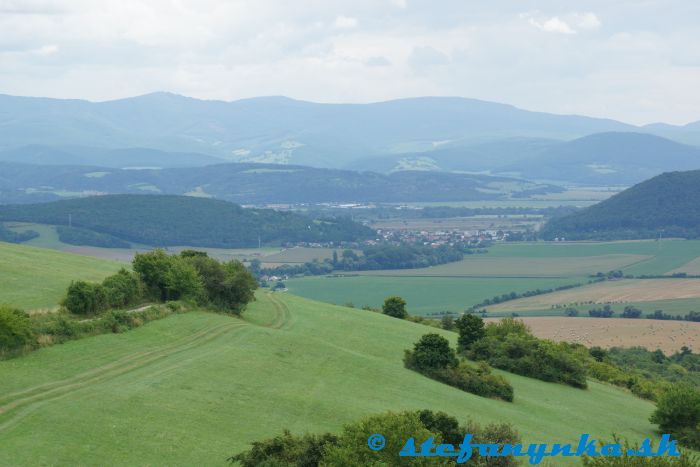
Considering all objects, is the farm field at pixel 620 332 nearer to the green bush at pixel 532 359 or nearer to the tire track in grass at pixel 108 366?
the green bush at pixel 532 359

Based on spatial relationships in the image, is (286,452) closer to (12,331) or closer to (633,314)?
(12,331)

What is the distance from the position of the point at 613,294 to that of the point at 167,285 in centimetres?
10317

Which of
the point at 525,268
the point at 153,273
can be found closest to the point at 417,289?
the point at 525,268

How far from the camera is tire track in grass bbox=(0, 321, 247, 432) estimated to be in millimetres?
33844

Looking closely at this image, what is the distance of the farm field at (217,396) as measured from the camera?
3206cm

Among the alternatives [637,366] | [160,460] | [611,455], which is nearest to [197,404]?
[160,460]

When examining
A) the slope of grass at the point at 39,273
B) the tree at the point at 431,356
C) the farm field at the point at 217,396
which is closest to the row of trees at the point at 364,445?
the farm field at the point at 217,396

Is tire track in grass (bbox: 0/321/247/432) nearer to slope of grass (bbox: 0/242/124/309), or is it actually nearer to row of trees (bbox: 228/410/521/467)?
slope of grass (bbox: 0/242/124/309)

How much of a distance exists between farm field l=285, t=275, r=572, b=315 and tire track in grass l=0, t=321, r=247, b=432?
84.5 meters

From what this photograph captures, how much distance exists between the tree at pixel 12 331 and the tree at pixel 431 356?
A: 22065 mm

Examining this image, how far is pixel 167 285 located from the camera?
186 feet

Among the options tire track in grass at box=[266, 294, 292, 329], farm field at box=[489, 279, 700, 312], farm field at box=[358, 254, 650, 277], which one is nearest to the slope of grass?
tire track in grass at box=[266, 294, 292, 329]

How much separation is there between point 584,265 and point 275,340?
148 metres

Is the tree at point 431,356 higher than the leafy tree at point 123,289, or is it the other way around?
the leafy tree at point 123,289
